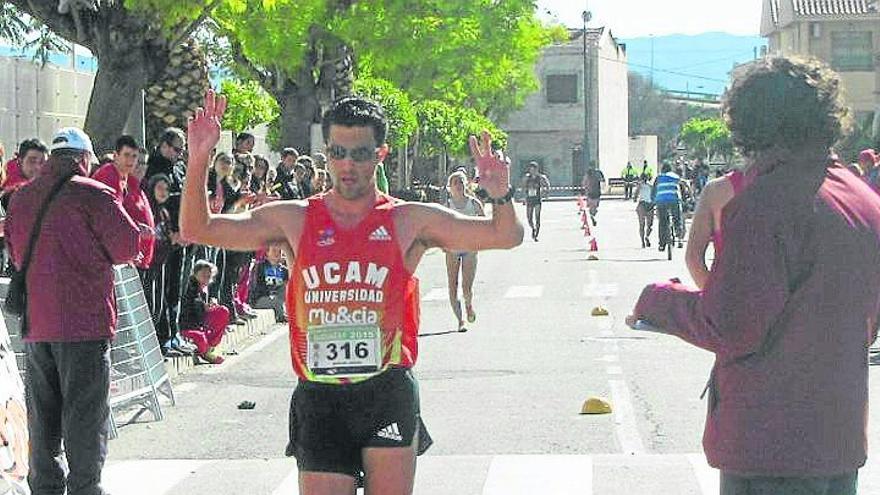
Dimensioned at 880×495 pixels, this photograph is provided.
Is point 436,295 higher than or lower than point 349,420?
lower

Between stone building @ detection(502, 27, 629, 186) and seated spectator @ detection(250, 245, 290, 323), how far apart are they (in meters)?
77.4

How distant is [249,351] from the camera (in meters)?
17.4

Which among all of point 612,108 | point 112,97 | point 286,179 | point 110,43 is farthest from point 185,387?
point 612,108

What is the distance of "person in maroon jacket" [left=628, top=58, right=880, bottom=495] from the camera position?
15.0ft

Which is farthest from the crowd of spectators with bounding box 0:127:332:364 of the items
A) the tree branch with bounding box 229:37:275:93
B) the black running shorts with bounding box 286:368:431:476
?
the tree branch with bounding box 229:37:275:93

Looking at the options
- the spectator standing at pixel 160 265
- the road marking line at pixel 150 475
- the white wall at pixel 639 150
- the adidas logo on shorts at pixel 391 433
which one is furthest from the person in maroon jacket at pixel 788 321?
the white wall at pixel 639 150

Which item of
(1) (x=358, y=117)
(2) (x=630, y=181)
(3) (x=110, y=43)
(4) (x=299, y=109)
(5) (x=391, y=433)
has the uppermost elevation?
(3) (x=110, y=43)

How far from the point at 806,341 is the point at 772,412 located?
0.19 m

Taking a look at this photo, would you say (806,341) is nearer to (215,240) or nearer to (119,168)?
(215,240)

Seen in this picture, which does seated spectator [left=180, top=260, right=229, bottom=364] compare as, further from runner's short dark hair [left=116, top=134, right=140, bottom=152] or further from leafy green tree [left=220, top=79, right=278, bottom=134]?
leafy green tree [left=220, top=79, right=278, bottom=134]

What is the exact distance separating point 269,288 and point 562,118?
7997 centimetres

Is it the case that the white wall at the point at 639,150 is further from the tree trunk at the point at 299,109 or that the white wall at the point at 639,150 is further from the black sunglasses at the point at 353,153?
the black sunglasses at the point at 353,153

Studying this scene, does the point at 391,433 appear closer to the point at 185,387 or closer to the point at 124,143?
the point at 124,143

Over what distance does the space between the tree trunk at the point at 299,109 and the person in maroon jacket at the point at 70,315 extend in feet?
91.2
